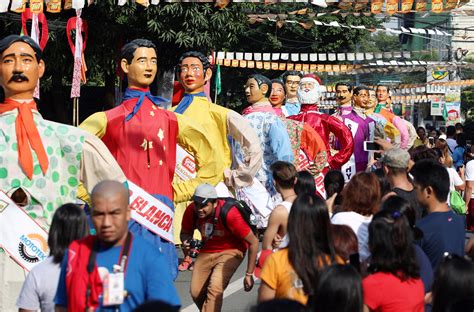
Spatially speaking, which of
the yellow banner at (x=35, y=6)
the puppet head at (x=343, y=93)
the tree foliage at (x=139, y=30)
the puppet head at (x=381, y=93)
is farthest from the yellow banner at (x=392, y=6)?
the yellow banner at (x=35, y=6)

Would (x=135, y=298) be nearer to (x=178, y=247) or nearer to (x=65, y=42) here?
(x=178, y=247)

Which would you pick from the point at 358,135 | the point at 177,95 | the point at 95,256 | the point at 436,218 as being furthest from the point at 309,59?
the point at 95,256

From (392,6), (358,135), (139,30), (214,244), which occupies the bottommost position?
(214,244)

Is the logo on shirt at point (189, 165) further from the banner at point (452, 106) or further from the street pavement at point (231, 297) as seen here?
the banner at point (452, 106)

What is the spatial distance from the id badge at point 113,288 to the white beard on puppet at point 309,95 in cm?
1073

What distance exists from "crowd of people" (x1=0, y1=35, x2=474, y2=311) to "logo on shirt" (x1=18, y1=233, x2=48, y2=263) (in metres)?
0.11

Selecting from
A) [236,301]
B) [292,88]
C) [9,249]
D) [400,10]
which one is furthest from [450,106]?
[9,249]

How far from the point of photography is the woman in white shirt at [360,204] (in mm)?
7504

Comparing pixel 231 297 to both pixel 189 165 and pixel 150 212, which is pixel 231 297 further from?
pixel 150 212

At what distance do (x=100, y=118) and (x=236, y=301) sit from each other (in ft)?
9.57

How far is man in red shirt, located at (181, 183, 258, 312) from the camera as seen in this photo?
29.4 feet

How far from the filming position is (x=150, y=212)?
8484mm

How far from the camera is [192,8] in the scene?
21.6 meters

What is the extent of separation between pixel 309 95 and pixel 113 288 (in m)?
10.8
